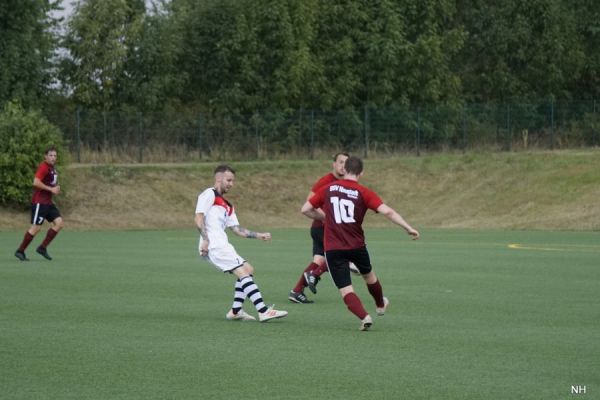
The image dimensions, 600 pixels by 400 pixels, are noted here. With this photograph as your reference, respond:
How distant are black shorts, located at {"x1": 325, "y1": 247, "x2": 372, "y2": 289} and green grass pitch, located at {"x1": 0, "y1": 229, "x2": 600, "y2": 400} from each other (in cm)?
58

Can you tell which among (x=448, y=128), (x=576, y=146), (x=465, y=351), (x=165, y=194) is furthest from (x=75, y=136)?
(x=465, y=351)

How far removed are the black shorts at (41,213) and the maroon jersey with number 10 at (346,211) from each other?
1184 cm

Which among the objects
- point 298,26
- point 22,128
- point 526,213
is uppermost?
point 298,26

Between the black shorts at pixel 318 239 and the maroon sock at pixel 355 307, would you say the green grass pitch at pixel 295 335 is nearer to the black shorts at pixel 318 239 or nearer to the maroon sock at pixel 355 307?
the maroon sock at pixel 355 307

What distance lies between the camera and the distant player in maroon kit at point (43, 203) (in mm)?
22797

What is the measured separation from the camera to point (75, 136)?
1901 inches

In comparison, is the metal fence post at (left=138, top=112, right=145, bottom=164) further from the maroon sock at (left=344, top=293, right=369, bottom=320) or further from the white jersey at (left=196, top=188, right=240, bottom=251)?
the maroon sock at (left=344, top=293, right=369, bottom=320)

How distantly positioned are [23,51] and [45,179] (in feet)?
91.3

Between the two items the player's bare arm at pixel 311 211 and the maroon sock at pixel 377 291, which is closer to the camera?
the maroon sock at pixel 377 291

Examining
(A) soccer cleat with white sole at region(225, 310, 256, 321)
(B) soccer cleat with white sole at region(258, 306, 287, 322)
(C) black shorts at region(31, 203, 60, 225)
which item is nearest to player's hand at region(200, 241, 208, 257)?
(A) soccer cleat with white sole at region(225, 310, 256, 321)

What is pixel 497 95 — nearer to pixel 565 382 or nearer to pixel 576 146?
pixel 576 146

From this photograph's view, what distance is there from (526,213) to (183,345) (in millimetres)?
31716

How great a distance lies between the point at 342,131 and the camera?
52.2 metres

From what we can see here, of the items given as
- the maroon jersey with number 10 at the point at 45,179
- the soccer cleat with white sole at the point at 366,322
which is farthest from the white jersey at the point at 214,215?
Result: the maroon jersey with number 10 at the point at 45,179
